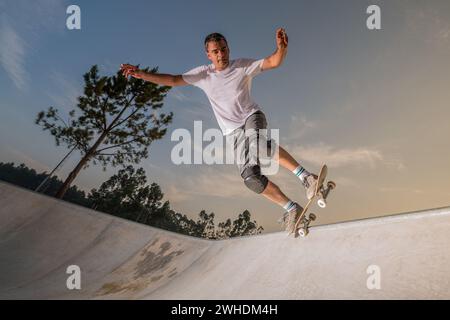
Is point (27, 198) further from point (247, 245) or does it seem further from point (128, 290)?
point (247, 245)

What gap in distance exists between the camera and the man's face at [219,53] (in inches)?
141

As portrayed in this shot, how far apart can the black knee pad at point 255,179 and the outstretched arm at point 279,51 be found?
121cm

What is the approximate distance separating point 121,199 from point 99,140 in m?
23.9

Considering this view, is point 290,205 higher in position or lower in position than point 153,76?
lower

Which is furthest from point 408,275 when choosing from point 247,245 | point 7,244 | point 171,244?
point 7,244

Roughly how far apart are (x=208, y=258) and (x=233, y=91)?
12.7ft

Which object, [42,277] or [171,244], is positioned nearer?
[42,277]

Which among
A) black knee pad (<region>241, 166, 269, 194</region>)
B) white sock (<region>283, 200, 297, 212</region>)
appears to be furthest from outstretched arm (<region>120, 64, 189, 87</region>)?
white sock (<region>283, 200, 297, 212</region>)

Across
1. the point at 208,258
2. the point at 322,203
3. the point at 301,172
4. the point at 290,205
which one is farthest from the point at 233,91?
the point at 208,258

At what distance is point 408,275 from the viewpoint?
255cm

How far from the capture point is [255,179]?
348 centimetres

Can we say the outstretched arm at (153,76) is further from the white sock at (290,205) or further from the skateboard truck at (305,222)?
the skateboard truck at (305,222)

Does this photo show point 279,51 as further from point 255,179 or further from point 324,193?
point 324,193

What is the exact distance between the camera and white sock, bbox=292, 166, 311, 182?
3.56 metres
